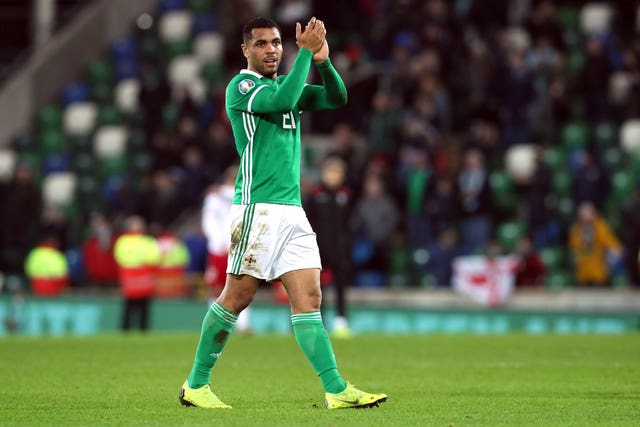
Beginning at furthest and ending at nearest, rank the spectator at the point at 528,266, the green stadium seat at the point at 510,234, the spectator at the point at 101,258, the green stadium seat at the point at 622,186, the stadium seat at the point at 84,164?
the stadium seat at the point at 84,164 → the spectator at the point at 101,258 → the green stadium seat at the point at 622,186 → the green stadium seat at the point at 510,234 → the spectator at the point at 528,266

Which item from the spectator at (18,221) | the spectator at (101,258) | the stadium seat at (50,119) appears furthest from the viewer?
the stadium seat at (50,119)

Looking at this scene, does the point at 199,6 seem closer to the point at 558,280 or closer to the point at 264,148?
the point at 558,280

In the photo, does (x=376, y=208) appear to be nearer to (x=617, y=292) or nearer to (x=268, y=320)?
(x=268, y=320)

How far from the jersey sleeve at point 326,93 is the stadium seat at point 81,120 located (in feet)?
65.5

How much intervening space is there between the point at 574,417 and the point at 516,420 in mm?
427

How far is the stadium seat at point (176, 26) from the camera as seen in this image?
93.9 ft

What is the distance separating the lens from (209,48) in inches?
1097

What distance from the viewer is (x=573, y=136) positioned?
22609 mm

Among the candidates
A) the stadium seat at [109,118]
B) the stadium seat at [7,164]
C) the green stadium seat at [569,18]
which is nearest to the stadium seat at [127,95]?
the stadium seat at [109,118]

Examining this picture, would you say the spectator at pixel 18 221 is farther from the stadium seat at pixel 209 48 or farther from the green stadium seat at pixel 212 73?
the stadium seat at pixel 209 48

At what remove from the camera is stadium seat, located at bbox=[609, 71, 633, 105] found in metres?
22.7

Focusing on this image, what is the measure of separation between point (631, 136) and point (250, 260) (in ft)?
48.8

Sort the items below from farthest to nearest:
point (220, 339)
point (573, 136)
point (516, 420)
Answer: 1. point (573, 136)
2. point (220, 339)
3. point (516, 420)

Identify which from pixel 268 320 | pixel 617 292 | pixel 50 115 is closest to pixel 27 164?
pixel 50 115
